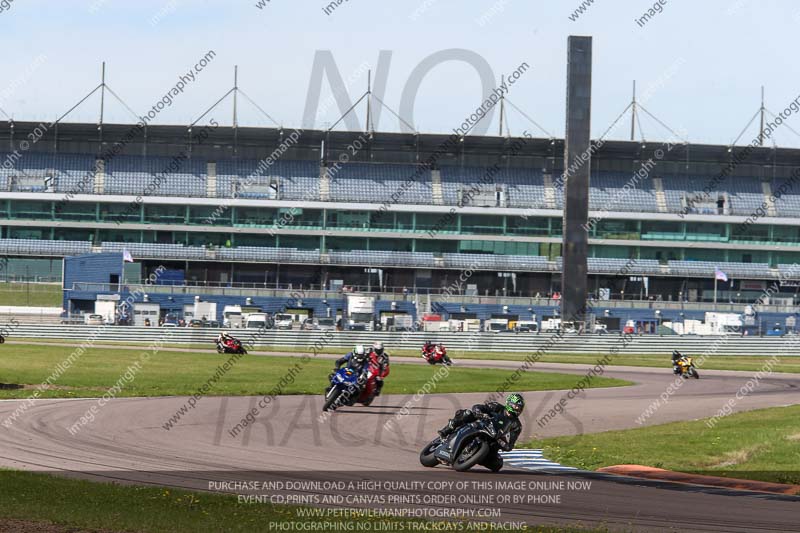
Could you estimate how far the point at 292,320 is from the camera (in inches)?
2876

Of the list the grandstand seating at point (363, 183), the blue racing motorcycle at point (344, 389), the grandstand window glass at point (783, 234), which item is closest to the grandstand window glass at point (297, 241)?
the grandstand seating at point (363, 183)

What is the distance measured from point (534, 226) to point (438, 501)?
7947 centimetres

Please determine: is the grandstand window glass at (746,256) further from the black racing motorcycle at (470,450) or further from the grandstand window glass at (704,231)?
the black racing motorcycle at (470,450)

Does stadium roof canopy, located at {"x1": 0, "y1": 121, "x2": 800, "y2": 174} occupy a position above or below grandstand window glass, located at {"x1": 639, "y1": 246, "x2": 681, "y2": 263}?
above

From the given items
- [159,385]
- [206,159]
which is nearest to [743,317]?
[206,159]

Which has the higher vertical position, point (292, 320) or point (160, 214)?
point (160, 214)

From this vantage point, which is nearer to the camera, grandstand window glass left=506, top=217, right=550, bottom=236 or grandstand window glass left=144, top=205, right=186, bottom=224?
grandstand window glass left=144, top=205, right=186, bottom=224

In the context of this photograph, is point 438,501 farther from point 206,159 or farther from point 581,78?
point 206,159

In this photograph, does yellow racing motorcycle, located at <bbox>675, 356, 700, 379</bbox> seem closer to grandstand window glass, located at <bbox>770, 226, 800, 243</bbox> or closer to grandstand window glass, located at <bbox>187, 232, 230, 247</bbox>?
grandstand window glass, located at <bbox>187, 232, 230, 247</bbox>

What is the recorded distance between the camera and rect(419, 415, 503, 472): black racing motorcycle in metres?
17.9

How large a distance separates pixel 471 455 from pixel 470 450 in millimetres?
90

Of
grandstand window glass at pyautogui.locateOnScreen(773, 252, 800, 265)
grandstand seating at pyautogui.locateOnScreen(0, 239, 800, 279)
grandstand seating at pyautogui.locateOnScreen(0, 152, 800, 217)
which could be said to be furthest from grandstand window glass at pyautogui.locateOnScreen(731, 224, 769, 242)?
grandstand seating at pyautogui.locateOnScreen(0, 239, 800, 279)

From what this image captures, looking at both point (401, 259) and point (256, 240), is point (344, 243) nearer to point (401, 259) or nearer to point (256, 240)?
point (401, 259)

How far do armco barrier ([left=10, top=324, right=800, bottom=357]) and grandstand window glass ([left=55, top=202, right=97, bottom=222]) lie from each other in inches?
1123
